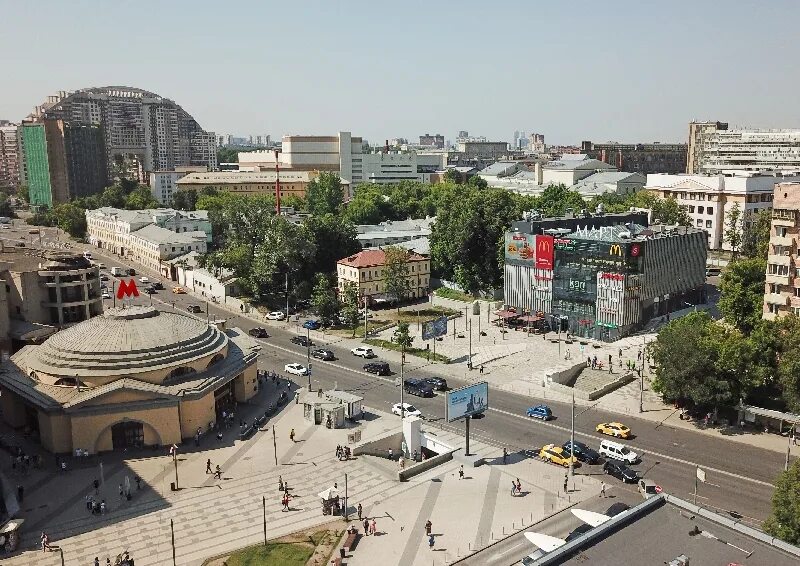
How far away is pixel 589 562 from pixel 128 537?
28894mm

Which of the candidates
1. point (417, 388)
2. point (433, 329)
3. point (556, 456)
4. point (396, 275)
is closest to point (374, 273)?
point (396, 275)

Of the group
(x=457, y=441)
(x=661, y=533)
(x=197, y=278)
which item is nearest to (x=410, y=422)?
(x=457, y=441)

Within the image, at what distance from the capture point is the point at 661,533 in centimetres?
3005

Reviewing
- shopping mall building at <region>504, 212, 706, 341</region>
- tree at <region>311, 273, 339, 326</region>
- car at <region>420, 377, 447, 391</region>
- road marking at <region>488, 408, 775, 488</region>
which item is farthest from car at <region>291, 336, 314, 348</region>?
road marking at <region>488, 408, 775, 488</region>

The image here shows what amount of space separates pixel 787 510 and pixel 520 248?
58186 mm

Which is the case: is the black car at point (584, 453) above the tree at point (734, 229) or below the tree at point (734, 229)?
below

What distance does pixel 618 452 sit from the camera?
5078 centimetres

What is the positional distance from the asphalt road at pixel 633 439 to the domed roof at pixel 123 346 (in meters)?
14.2

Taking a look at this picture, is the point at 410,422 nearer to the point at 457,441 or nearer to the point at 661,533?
the point at 457,441

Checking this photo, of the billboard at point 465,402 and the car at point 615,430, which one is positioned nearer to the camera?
the billboard at point 465,402

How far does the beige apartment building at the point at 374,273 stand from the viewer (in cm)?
10044

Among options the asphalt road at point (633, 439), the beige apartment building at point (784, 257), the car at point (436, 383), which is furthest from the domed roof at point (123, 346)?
the beige apartment building at point (784, 257)

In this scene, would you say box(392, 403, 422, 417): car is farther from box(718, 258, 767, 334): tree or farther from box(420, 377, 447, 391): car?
box(718, 258, 767, 334): tree

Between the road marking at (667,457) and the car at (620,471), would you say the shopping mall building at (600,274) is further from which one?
the car at (620,471)
